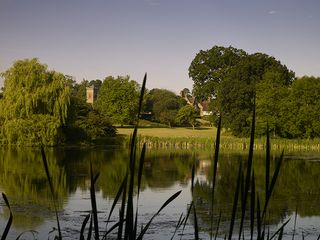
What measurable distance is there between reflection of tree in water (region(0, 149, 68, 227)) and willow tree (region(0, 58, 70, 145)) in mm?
3574

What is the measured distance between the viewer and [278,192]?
1636cm

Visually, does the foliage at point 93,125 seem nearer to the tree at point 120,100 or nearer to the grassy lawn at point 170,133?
the grassy lawn at point 170,133

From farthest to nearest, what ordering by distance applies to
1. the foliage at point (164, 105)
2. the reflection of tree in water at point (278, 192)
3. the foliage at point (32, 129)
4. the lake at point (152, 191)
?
the foliage at point (164, 105) < the foliage at point (32, 129) < the reflection of tree in water at point (278, 192) < the lake at point (152, 191)

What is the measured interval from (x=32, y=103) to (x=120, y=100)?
818 inches

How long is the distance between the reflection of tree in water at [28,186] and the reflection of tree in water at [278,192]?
3727mm

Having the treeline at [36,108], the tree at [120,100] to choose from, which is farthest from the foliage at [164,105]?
the treeline at [36,108]

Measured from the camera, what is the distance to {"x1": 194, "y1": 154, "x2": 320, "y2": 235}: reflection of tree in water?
12531 mm

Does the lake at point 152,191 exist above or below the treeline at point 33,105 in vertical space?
below

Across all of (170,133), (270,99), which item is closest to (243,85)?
(270,99)

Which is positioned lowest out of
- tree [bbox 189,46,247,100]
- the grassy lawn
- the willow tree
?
the grassy lawn

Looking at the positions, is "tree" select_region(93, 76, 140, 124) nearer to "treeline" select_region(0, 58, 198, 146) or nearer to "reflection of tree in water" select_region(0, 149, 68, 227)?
"treeline" select_region(0, 58, 198, 146)

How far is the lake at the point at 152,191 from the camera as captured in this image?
10.9 meters

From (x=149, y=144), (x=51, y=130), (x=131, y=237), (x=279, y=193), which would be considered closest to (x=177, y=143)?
(x=149, y=144)

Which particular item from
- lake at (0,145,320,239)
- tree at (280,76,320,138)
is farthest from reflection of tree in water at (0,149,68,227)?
tree at (280,76,320,138)
